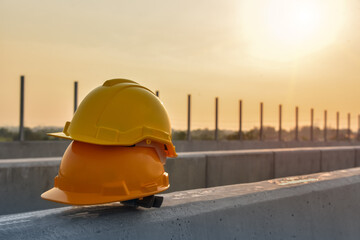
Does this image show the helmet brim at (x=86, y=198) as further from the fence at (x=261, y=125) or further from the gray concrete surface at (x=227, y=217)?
the fence at (x=261, y=125)

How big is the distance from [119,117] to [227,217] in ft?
3.51

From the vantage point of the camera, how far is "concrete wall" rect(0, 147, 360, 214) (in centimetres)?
530

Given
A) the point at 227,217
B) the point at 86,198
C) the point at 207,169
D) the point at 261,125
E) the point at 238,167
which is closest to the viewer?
the point at 86,198

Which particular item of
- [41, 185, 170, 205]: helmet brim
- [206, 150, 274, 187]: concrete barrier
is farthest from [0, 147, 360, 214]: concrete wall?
[41, 185, 170, 205]: helmet brim

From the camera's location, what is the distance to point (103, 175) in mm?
2615

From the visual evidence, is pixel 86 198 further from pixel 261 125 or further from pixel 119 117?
pixel 261 125

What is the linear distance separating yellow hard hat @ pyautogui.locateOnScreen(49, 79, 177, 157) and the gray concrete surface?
49 centimetres

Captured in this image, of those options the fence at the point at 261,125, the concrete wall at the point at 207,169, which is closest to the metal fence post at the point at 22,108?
the fence at the point at 261,125

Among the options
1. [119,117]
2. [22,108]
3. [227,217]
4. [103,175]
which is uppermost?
[22,108]

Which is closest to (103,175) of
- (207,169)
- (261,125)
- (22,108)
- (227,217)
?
(227,217)

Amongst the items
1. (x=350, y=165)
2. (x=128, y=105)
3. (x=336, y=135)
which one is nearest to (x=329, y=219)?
(x=128, y=105)

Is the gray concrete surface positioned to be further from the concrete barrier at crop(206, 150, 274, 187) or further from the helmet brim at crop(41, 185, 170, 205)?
the concrete barrier at crop(206, 150, 274, 187)

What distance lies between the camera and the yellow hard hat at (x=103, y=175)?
8.57 feet

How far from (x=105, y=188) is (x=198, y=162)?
15.7ft
